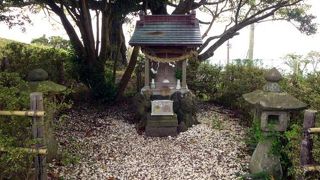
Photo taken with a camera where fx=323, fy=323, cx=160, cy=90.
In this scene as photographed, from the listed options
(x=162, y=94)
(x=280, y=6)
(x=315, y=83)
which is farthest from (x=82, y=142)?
(x=280, y=6)

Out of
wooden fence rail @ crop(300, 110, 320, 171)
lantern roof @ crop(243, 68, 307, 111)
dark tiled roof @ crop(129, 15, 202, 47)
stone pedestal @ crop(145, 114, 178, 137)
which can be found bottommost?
stone pedestal @ crop(145, 114, 178, 137)

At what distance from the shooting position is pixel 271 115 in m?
5.36

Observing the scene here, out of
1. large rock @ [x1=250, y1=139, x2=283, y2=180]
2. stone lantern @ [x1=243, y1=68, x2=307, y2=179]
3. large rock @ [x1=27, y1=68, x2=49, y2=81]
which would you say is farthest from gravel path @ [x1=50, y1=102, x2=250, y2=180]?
large rock @ [x1=27, y1=68, x2=49, y2=81]

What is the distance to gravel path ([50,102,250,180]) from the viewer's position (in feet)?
18.3

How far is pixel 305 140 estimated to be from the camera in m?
4.34

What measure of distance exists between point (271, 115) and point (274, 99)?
0.30 meters

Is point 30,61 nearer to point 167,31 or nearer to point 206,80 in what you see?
point 167,31

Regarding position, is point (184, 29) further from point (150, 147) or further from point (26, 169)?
point (26, 169)

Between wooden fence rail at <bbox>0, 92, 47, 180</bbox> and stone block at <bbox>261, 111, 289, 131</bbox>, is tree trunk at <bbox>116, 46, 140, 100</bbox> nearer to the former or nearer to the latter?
stone block at <bbox>261, 111, 289, 131</bbox>

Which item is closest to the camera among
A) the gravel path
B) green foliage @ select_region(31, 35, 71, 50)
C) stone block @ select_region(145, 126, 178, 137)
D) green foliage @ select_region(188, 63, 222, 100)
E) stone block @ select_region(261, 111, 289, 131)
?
stone block @ select_region(261, 111, 289, 131)

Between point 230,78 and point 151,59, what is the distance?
303 centimetres

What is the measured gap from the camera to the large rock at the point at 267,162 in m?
5.20

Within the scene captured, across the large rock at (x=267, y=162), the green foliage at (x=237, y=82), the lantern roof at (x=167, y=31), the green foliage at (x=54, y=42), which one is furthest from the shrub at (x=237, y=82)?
the green foliage at (x=54, y=42)

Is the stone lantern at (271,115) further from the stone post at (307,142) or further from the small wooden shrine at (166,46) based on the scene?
the small wooden shrine at (166,46)
